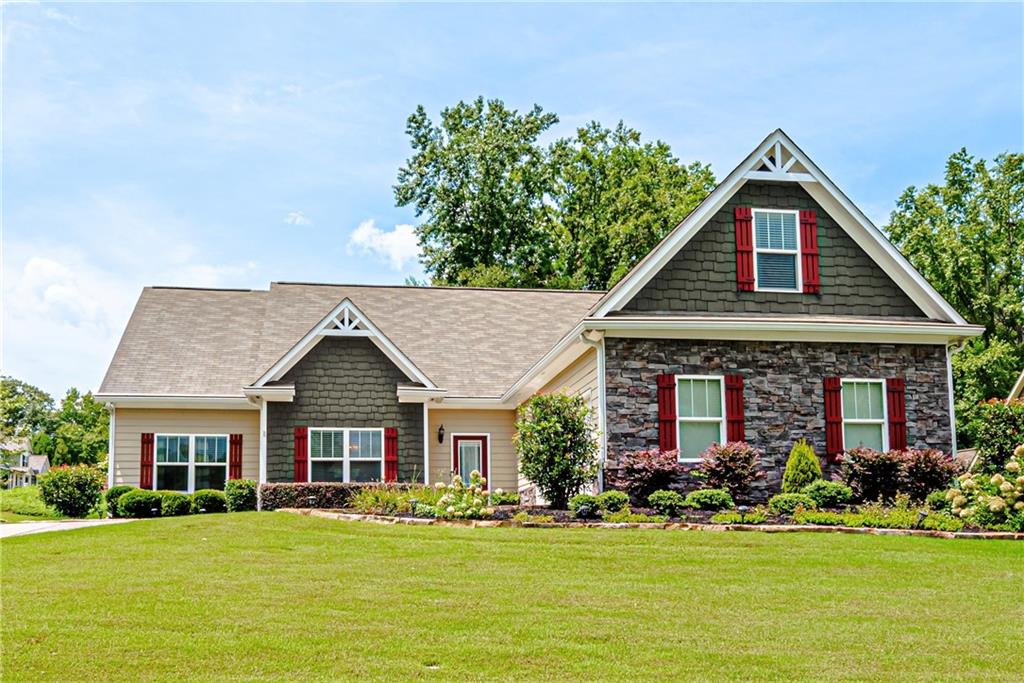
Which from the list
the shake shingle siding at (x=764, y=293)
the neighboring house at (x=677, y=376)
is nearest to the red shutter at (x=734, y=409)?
the neighboring house at (x=677, y=376)

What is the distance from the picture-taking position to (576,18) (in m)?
16.0

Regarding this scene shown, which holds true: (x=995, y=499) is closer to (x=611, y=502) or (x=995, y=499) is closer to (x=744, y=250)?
(x=611, y=502)

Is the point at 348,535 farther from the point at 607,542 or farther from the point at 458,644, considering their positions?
the point at 458,644

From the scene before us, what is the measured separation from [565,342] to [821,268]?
4973mm

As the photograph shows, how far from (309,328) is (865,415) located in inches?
557

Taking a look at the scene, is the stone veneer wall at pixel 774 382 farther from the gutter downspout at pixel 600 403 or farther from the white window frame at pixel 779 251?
the white window frame at pixel 779 251

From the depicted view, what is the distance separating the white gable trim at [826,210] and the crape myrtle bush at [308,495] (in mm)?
6900

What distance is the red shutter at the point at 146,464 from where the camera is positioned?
2358 centimetres

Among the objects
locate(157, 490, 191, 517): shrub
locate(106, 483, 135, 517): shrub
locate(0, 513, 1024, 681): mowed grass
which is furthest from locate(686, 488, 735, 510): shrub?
locate(106, 483, 135, 517): shrub

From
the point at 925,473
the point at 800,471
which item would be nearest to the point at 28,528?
the point at 800,471

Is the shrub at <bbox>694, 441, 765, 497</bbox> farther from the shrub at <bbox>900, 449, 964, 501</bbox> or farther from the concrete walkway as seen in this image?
the concrete walkway

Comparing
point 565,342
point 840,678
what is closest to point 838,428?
point 565,342

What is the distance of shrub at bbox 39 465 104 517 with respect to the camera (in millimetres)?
23906

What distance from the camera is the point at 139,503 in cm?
2212
